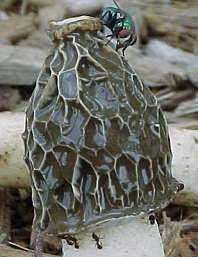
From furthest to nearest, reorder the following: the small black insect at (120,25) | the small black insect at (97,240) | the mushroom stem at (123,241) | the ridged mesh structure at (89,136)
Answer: the small black insect at (120,25)
the mushroom stem at (123,241)
the small black insect at (97,240)
the ridged mesh structure at (89,136)

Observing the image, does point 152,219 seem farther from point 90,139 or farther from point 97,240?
point 90,139

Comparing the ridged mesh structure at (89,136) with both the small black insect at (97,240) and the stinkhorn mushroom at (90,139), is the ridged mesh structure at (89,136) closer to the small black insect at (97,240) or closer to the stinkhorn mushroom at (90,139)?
the stinkhorn mushroom at (90,139)

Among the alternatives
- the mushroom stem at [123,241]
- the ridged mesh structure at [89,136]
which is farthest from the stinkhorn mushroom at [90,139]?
the mushroom stem at [123,241]

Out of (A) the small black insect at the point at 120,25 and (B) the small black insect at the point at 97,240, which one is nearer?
(B) the small black insect at the point at 97,240

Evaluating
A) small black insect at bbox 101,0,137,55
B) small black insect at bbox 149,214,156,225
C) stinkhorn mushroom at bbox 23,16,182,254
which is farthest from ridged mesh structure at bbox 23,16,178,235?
small black insect at bbox 101,0,137,55

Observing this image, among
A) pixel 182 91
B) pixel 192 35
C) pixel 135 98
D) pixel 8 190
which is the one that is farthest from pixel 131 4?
pixel 135 98

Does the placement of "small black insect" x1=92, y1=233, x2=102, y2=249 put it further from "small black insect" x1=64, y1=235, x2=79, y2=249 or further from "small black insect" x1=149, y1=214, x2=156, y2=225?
"small black insect" x1=149, y1=214, x2=156, y2=225
